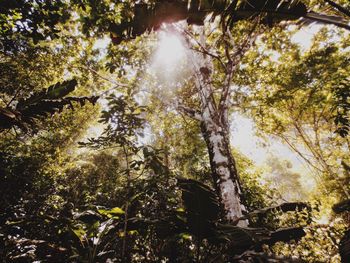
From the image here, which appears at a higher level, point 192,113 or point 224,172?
point 192,113

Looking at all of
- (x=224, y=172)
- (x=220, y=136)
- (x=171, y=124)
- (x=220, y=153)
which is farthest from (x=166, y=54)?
(x=224, y=172)

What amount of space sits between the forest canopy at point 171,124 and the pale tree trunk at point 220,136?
3cm

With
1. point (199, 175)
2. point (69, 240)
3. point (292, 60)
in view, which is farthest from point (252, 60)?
point (69, 240)

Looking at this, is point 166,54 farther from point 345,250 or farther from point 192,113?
point 345,250

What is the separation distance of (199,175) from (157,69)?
15.2ft

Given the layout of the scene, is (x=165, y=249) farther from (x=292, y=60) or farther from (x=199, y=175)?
(x=292, y=60)

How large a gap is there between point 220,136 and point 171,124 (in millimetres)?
5046

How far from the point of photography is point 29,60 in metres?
8.02

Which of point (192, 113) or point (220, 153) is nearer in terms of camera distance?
point (220, 153)

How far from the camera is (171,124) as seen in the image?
31.5 ft

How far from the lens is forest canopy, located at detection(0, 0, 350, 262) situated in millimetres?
2119

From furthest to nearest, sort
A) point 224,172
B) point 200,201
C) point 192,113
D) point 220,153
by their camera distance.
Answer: point 192,113, point 220,153, point 224,172, point 200,201

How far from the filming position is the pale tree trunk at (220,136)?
12.8 ft

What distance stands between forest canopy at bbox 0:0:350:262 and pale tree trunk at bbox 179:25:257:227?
0.09 feet
